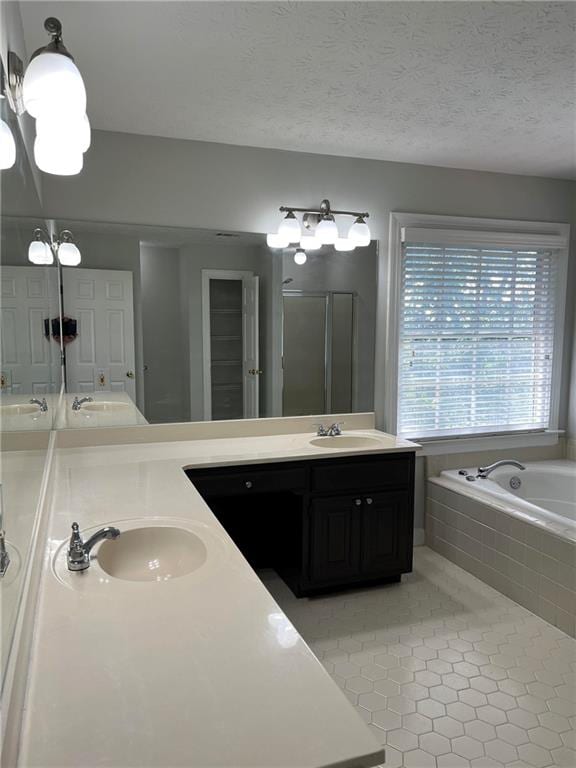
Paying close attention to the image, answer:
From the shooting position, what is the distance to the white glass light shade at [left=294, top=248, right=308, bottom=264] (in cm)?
316

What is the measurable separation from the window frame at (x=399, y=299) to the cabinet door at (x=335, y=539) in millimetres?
790

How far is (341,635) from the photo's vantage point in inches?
99.9

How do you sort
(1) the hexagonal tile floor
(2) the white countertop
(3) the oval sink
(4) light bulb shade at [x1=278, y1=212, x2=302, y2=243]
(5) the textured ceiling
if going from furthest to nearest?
(4) light bulb shade at [x1=278, y1=212, x2=302, y2=243]
(1) the hexagonal tile floor
(5) the textured ceiling
(3) the oval sink
(2) the white countertop

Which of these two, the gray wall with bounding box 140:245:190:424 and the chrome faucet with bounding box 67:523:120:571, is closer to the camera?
the chrome faucet with bounding box 67:523:120:571

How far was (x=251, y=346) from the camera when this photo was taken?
3.11m

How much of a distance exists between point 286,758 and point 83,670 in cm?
41

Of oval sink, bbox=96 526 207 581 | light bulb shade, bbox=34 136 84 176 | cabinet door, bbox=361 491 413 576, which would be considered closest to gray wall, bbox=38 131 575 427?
cabinet door, bbox=361 491 413 576

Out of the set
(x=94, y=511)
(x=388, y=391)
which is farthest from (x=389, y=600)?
(x=94, y=511)

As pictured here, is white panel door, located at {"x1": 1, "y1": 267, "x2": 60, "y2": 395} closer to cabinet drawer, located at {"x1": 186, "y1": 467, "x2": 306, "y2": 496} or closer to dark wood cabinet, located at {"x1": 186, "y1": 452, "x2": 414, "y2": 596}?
cabinet drawer, located at {"x1": 186, "y1": 467, "x2": 306, "y2": 496}

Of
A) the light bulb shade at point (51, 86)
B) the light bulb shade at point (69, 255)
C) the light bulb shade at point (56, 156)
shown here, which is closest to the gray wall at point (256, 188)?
the light bulb shade at point (69, 255)

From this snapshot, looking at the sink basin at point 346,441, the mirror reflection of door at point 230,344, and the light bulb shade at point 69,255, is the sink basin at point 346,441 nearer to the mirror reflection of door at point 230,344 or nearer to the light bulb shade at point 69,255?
the mirror reflection of door at point 230,344

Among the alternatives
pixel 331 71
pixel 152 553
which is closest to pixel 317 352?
pixel 331 71

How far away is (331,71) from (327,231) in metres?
1.01

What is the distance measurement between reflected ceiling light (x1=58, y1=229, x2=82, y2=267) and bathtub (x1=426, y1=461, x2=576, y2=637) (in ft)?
8.06
